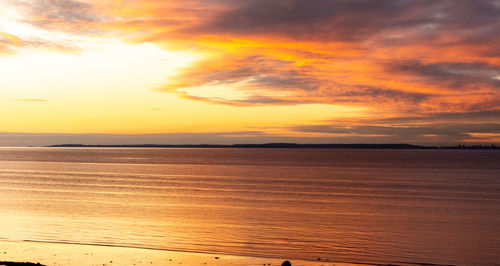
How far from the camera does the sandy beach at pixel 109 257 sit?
1848 centimetres

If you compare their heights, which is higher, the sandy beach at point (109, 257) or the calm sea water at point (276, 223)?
the sandy beach at point (109, 257)

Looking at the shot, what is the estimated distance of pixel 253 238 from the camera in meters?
26.1

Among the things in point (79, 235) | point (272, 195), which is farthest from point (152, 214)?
point (272, 195)

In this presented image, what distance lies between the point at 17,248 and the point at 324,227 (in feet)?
59.1

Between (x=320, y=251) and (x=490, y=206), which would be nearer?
(x=320, y=251)

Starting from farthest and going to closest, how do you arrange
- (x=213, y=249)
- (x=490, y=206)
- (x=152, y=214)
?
(x=490, y=206)
(x=152, y=214)
(x=213, y=249)

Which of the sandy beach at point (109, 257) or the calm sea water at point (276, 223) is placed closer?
the sandy beach at point (109, 257)

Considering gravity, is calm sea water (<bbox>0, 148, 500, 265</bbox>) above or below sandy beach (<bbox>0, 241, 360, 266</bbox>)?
below

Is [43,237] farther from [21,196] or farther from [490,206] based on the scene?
[490,206]

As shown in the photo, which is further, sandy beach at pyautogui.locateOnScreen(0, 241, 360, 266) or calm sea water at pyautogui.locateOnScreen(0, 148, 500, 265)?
calm sea water at pyautogui.locateOnScreen(0, 148, 500, 265)

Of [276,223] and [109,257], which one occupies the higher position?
[109,257]

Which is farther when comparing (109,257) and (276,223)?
(276,223)

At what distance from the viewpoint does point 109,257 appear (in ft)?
63.7

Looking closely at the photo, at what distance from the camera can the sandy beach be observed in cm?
1848
